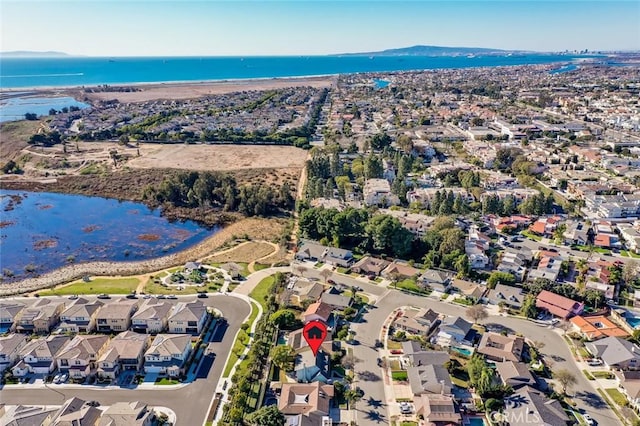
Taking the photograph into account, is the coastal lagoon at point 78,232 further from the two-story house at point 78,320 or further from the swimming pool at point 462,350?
the swimming pool at point 462,350

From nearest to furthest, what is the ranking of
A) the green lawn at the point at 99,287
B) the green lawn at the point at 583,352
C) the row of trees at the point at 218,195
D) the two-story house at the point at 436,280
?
the green lawn at the point at 583,352
the green lawn at the point at 99,287
the two-story house at the point at 436,280
the row of trees at the point at 218,195

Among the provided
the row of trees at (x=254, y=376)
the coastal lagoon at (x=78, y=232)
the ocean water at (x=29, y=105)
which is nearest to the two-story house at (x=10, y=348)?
the coastal lagoon at (x=78, y=232)

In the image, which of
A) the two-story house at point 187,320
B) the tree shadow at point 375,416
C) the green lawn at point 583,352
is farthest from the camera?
the two-story house at point 187,320

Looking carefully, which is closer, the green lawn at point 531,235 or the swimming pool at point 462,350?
the swimming pool at point 462,350

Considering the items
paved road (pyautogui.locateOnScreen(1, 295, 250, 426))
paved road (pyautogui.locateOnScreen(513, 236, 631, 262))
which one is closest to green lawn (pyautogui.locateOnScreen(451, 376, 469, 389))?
paved road (pyautogui.locateOnScreen(1, 295, 250, 426))

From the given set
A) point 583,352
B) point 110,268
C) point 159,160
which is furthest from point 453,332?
point 159,160

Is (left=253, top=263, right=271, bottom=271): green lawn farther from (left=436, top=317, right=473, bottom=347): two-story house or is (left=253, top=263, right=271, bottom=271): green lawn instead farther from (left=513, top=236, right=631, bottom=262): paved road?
(left=513, top=236, right=631, bottom=262): paved road

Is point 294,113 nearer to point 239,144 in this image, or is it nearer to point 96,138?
point 239,144
